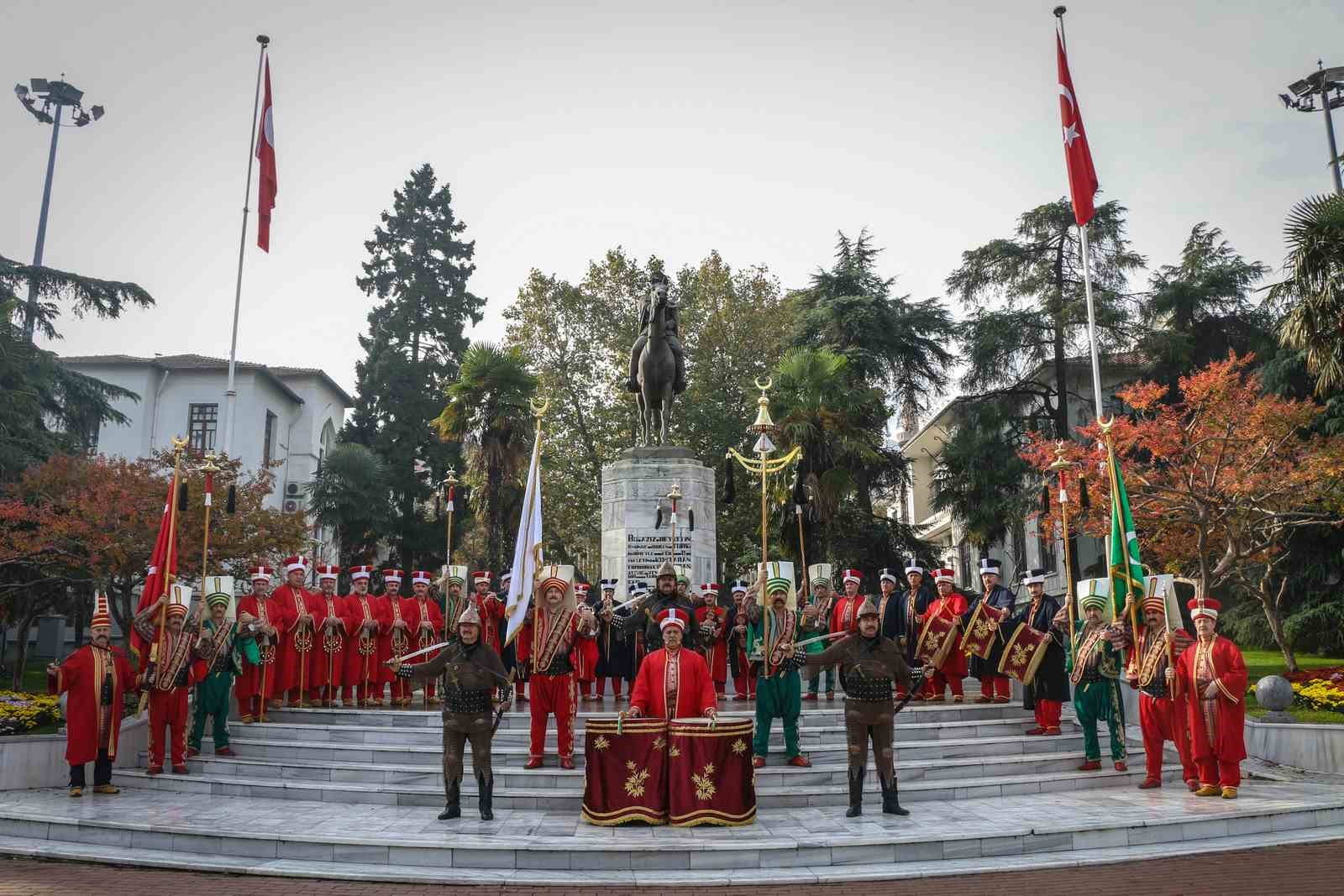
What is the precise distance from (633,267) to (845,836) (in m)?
34.6

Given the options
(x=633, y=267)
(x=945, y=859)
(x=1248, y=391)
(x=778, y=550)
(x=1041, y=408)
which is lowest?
(x=945, y=859)

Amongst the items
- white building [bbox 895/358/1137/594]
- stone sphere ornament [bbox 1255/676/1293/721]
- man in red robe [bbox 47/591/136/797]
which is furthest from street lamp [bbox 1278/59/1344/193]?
→ man in red robe [bbox 47/591/136/797]

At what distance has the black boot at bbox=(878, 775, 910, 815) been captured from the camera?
9.53 metres

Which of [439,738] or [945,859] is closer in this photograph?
[945,859]

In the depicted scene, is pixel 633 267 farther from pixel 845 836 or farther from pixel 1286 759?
pixel 845 836

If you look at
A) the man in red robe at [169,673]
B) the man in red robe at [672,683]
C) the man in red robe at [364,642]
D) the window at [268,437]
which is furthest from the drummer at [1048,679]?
the window at [268,437]

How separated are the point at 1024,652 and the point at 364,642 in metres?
9.04

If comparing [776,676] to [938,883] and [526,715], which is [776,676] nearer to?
[938,883]

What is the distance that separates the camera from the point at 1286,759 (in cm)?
1275

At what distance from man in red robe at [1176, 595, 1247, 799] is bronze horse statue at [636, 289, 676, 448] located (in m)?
10.8

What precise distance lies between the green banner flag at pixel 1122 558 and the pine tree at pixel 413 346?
3261cm

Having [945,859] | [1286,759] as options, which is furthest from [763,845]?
[1286,759]

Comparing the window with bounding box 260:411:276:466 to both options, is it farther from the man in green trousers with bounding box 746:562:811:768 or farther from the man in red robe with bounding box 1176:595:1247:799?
the man in red robe with bounding box 1176:595:1247:799

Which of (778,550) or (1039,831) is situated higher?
(778,550)
